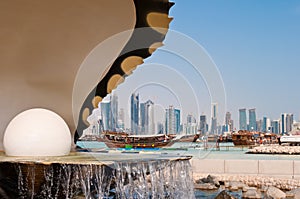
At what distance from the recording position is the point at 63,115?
291 cm

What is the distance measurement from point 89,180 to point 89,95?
1.49 metres

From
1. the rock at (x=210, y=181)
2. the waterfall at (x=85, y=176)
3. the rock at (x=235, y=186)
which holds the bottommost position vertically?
the rock at (x=235, y=186)

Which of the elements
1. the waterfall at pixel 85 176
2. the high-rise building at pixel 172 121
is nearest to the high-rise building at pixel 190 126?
the high-rise building at pixel 172 121

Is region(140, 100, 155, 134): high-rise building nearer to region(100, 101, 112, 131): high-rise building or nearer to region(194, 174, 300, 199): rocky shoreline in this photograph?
region(100, 101, 112, 131): high-rise building

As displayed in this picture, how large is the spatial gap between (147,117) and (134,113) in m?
0.14

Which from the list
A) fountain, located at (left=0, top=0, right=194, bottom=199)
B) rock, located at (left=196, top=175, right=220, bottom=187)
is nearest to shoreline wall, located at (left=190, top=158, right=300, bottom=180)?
rock, located at (left=196, top=175, right=220, bottom=187)

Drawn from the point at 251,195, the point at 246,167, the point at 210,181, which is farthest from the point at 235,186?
the point at 246,167

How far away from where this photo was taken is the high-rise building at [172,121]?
3637 mm

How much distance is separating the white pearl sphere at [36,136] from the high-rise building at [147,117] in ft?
6.27

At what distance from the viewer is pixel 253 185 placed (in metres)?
4.96

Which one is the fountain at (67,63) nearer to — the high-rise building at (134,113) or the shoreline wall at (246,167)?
the high-rise building at (134,113)

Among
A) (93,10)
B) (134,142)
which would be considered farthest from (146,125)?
(93,10)

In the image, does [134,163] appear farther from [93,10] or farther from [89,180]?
[93,10]

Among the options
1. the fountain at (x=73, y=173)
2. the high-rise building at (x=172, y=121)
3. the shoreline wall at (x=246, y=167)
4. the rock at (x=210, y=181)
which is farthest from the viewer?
the shoreline wall at (x=246, y=167)
